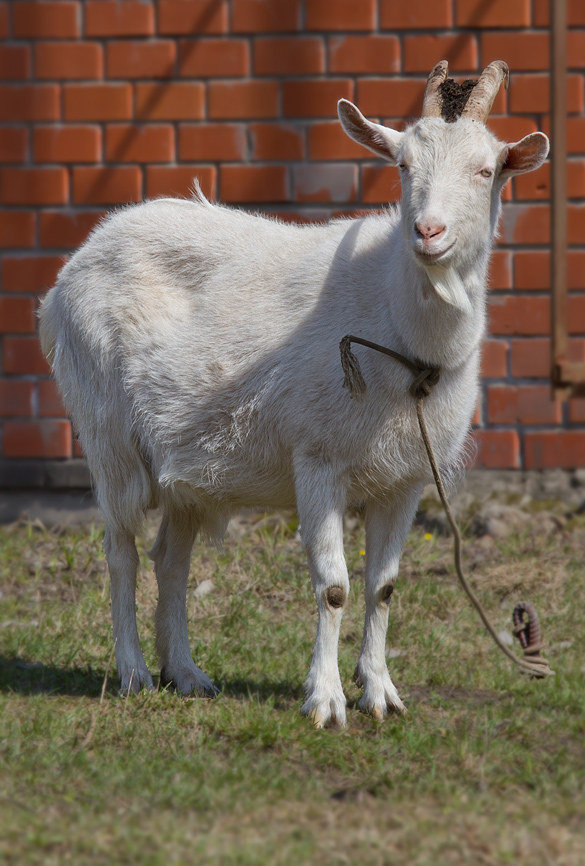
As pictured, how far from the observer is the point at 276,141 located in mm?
5965

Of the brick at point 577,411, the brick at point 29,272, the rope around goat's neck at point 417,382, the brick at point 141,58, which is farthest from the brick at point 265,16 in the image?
the rope around goat's neck at point 417,382

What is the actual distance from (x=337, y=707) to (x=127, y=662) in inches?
35.8

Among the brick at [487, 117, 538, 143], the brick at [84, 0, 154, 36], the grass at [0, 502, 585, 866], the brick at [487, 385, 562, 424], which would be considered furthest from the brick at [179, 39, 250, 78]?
the grass at [0, 502, 585, 866]

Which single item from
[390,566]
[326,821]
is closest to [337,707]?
[390,566]

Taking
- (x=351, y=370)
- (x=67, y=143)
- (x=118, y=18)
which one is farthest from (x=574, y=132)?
(x=351, y=370)

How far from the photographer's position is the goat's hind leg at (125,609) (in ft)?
12.8

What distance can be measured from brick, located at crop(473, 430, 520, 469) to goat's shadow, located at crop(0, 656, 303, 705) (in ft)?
7.97

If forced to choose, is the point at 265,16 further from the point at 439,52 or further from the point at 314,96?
the point at 439,52

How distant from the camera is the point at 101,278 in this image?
159 inches

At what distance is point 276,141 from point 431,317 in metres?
2.96

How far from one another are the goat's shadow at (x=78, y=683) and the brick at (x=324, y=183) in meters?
3.04

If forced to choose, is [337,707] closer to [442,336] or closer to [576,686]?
[576,686]

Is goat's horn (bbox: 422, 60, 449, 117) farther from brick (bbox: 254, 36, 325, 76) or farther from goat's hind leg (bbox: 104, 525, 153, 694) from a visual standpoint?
brick (bbox: 254, 36, 325, 76)

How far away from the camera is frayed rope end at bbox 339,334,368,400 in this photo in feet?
11.1
